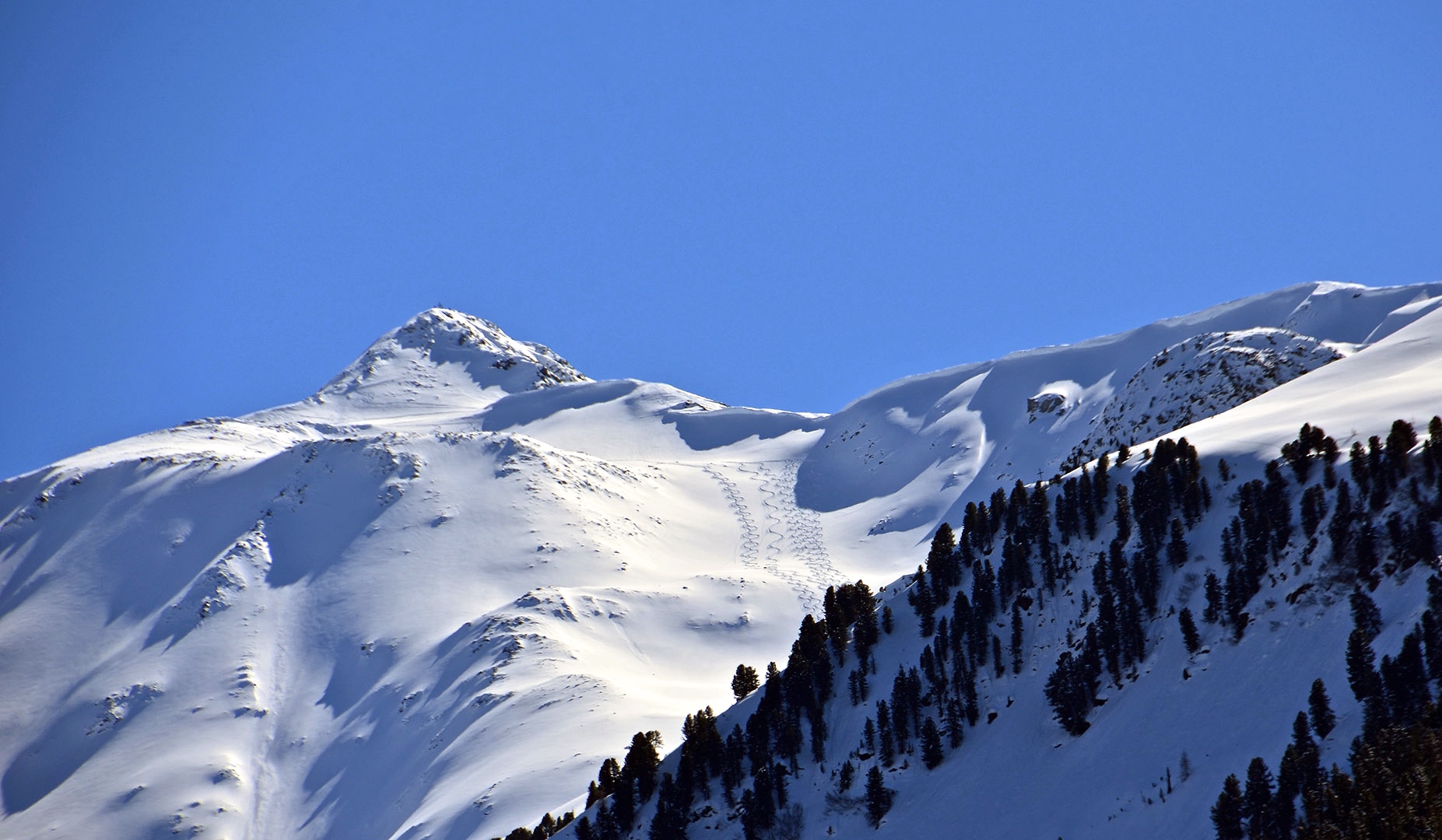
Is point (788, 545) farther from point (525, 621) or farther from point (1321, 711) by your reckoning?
point (1321, 711)

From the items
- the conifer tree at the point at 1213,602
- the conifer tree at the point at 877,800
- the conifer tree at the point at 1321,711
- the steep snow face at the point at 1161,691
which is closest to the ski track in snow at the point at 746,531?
the steep snow face at the point at 1161,691

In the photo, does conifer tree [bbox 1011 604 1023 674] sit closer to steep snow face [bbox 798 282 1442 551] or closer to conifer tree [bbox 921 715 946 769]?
conifer tree [bbox 921 715 946 769]

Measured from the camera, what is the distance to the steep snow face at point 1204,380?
372 feet

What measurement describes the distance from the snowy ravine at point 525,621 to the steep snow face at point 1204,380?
1.90 feet

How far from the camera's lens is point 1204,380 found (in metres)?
118

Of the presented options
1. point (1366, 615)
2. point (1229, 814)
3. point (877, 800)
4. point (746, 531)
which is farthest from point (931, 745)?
point (746, 531)

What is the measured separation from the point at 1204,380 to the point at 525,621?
71.6m

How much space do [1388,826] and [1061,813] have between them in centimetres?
1917

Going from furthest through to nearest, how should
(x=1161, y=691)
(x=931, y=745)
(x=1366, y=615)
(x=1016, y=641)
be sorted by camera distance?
(x=1016, y=641), (x=931, y=745), (x=1161, y=691), (x=1366, y=615)

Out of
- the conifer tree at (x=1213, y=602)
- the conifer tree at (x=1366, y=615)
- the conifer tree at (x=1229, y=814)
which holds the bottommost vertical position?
the conifer tree at (x=1229, y=814)

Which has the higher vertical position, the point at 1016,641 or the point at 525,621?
the point at 525,621

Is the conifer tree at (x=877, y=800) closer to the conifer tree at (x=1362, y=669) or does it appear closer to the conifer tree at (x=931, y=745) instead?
the conifer tree at (x=931, y=745)

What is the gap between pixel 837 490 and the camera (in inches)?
7810

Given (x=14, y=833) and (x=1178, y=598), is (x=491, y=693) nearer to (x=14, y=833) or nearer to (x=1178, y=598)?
(x=14, y=833)
